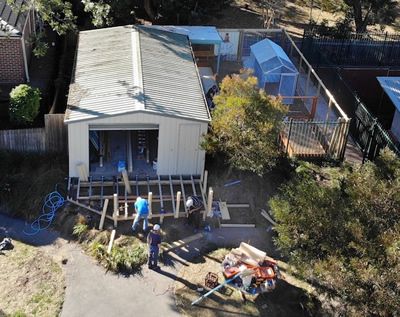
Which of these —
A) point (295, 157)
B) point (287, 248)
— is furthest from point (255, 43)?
point (287, 248)

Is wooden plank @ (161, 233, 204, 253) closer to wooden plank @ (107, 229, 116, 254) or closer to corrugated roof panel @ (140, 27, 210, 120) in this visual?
wooden plank @ (107, 229, 116, 254)

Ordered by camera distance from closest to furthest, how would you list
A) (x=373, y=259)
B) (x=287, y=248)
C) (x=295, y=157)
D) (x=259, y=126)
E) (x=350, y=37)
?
1. (x=373, y=259)
2. (x=287, y=248)
3. (x=259, y=126)
4. (x=295, y=157)
5. (x=350, y=37)

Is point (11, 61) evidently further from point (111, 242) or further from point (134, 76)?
point (111, 242)

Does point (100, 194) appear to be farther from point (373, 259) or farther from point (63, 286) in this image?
point (373, 259)

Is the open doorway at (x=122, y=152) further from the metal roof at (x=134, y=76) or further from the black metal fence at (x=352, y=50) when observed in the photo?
the black metal fence at (x=352, y=50)

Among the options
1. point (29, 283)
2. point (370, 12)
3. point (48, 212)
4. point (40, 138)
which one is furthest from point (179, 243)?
point (370, 12)

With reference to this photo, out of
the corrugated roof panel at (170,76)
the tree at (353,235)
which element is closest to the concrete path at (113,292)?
the tree at (353,235)
